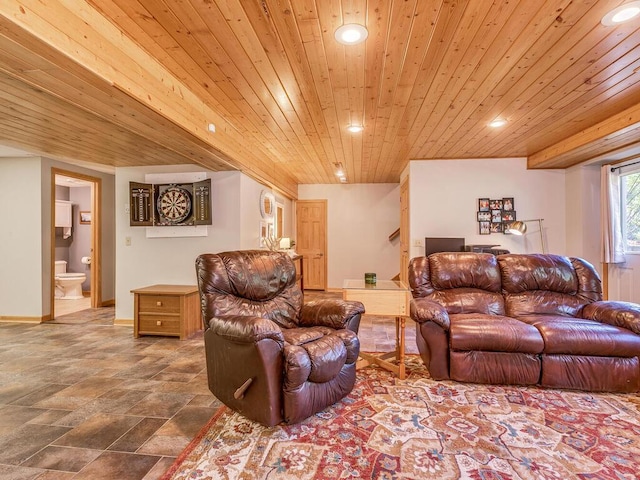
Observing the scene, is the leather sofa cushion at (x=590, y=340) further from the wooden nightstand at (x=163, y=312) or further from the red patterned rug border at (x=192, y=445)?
the wooden nightstand at (x=163, y=312)

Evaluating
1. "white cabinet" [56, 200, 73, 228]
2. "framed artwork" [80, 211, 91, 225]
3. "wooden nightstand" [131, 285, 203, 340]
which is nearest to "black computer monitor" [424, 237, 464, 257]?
"wooden nightstand" [131, 285, 203, 340]

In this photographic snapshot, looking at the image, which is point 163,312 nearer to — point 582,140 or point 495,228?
point 495,228

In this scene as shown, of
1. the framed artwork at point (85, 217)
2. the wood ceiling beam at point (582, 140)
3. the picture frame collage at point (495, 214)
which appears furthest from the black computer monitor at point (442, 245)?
the framed artwork at point (85, 217)

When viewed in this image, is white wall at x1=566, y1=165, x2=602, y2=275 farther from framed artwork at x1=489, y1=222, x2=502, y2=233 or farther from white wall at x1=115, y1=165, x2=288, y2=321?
white wall at x1=115, y1=165, x2=288, y2=321

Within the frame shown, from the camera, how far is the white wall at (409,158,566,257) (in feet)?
15.5

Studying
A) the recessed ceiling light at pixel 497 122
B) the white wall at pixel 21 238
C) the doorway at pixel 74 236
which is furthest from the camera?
the doorway at pixel 74 236

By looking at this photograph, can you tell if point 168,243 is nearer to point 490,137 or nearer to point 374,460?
point 374,460

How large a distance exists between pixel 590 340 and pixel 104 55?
3.63 m

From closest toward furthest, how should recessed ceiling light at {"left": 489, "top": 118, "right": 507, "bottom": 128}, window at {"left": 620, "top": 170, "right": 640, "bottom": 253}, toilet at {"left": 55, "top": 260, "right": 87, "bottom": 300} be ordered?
recessed ceiling light at {"left": 489, "top": 118, "right": 507, "bottom": 128} → window at {"left": 620, "top": 170, "right": 640, "bottom": 253} → toilet at {"left": 55, "top": 260, "right": 87, "bottom": 300}

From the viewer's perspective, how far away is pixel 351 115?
3.15 m

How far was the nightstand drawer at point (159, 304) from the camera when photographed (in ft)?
12.2

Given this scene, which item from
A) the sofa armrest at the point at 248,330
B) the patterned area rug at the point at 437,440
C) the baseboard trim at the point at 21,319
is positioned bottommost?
the patterned area rug at the point at 437,440

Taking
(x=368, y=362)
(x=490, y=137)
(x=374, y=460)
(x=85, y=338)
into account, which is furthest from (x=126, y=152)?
(x=490, y=137)

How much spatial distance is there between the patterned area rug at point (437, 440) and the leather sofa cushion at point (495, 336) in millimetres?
323
